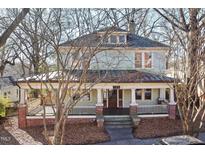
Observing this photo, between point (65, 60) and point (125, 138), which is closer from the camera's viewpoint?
point (65, 60)

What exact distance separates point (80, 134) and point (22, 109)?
6.93 feet

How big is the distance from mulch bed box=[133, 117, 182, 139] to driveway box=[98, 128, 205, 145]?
208mm

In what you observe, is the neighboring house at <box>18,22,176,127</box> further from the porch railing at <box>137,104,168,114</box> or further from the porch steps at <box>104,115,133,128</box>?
the porch steps at <box>104,115,133,128</box>

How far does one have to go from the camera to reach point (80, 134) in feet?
24.9

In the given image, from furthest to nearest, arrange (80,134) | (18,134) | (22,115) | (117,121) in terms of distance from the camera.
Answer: (117,121)
(22,115)
(18,134)
(80,134)

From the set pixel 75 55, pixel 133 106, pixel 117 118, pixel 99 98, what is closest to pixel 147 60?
pixel 133 106

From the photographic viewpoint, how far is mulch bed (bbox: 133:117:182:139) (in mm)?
7418

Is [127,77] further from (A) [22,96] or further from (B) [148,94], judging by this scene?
(A) [22,96]

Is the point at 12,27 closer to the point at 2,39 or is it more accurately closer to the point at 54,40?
the point at 2,39

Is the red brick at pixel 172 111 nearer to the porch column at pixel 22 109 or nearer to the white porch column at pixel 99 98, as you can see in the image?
the white porch column at pixel 99 98

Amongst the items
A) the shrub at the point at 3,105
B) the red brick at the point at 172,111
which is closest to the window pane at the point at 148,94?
the red brick at the point at 172,111
